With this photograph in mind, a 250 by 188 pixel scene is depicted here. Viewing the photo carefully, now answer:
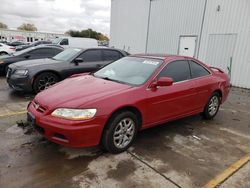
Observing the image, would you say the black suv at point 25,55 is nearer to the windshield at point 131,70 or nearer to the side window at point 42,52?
the side window at point 42,52

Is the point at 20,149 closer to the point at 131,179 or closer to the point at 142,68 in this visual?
the point at 131,179

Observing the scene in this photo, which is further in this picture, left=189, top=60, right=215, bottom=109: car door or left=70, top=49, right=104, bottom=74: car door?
left=70, top=49, right=104, bottom=74: car door

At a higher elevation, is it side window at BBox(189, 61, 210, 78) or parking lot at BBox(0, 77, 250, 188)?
side window at BBox(189, 61, 210, 78)

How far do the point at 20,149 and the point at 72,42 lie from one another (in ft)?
59.0

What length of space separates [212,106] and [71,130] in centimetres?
368

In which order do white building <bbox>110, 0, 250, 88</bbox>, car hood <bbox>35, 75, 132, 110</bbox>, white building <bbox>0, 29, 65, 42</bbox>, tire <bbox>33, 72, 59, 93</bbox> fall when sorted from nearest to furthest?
car hood <bbox>35, 75, 132, 110</bbox> → tire <bbox>33, 72, 59, 93</bbox> → white building <bbox>110, 0, 250, 88</bbox> → white building <bbox>0, 29, 65, 42</bbox>

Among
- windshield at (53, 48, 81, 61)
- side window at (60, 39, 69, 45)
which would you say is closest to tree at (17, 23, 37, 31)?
side window at (60, 39, 69, 45)

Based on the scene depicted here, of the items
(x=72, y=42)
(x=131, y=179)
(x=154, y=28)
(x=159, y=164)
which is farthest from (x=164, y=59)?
(x=72, y=42)

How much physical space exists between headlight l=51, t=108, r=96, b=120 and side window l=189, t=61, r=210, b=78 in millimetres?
2627

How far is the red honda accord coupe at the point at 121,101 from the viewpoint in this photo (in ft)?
10.8

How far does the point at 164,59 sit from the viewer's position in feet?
14.9

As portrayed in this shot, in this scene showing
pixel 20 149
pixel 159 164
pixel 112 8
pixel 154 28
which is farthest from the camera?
pixel 112 8

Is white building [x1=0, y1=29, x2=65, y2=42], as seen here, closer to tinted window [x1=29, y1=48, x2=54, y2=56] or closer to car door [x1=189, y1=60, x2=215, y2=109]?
tinted window [x1=29, y1=48, x2=54, y2=56]

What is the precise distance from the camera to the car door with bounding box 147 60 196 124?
4.07 m
